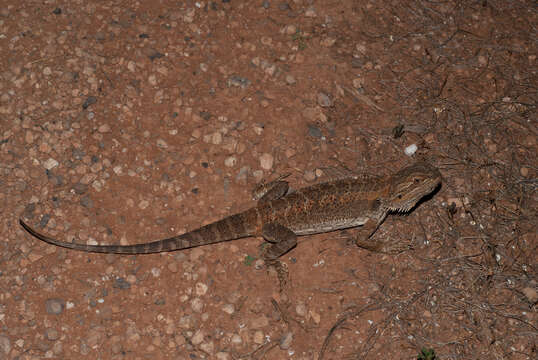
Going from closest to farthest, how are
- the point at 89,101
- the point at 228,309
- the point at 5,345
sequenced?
the point at 5,345
the point at 228,309
the point at 89,101

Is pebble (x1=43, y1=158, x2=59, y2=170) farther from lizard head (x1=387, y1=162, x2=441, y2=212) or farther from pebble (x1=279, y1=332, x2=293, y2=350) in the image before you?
lizard head (x1=387, y1=162, x2=441, y2=212)

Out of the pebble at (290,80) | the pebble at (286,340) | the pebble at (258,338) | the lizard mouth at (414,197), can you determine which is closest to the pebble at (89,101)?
the pebble at (290,80)

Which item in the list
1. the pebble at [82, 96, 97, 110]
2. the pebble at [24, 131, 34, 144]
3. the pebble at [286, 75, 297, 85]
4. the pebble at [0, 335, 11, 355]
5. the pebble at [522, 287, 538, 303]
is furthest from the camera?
the pebble at [286, 75, 297, 85]

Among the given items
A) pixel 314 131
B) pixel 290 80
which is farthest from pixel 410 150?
pixel 290 80

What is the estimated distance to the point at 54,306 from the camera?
204 inches

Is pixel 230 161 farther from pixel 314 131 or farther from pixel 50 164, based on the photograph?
pixel 50 164

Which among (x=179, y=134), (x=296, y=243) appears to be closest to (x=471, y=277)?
(x=296, y=243)

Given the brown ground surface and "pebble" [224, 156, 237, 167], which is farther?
"pebble" [224, 156, 237, 167]

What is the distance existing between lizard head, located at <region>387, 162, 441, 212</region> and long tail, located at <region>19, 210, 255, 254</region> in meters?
1.88

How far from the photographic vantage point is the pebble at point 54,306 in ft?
16.9

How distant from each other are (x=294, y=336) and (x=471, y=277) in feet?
7.72

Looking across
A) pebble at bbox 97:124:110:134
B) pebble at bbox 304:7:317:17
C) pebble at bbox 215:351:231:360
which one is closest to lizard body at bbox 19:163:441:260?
pebble at bbox 215:351:231:360

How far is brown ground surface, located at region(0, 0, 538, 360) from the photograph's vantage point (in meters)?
5.23

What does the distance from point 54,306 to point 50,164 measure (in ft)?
6.32
